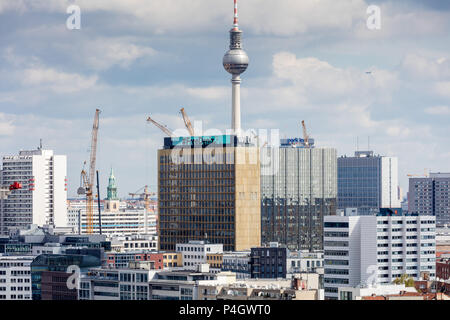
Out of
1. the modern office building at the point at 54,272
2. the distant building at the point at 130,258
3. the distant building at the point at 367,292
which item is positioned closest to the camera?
the distant building at the point at 367,292

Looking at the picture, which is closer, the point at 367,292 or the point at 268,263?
the point at 367,292

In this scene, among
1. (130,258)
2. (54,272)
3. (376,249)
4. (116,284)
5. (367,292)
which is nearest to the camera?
(367,292)

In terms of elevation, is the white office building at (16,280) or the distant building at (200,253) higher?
the distant building at (200,253)

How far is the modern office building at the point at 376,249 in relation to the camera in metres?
141

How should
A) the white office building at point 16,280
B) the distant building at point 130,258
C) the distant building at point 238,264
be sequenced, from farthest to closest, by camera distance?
the distant building at point 130,258, the distant building at point 238,264, the white office building at point 16,280

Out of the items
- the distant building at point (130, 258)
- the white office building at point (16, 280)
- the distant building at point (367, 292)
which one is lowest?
the white office building at point (16, 280)

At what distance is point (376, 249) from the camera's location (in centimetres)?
14562

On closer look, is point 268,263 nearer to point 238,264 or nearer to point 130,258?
point 238,264

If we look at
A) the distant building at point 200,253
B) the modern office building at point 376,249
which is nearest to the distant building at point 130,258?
the distant building at point 200,253

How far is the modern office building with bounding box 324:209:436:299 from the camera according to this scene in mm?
141000

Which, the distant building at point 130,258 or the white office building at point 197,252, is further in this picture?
the white office building at point 197,252

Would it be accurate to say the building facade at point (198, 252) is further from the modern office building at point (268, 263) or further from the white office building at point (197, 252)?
the modern office building at point (268, 263)

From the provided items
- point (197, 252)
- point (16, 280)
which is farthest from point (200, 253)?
point (16, 280)
